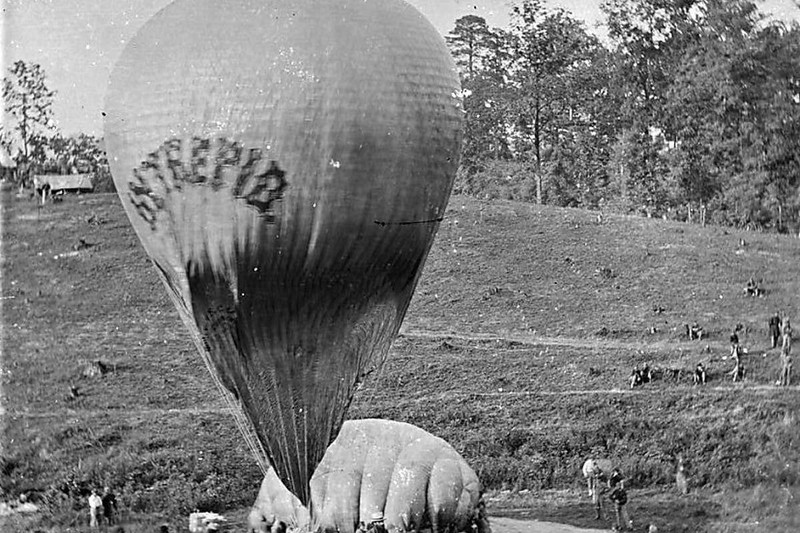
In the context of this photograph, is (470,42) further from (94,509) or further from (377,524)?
(377,524)

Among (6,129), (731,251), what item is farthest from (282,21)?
(731,251)

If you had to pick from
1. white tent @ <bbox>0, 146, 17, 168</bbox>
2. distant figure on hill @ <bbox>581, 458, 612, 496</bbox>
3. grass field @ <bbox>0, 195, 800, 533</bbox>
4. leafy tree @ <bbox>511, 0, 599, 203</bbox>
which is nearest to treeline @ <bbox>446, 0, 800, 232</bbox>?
leafy tree @ <bbox>511, 0, 599, 203</bbox>

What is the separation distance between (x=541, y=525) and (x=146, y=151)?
7.81 m

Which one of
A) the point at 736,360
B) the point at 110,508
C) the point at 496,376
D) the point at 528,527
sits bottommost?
the point at 110,508

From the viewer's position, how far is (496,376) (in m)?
16.4

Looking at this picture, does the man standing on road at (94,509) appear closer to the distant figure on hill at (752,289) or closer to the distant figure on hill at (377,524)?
the distant figure on hill at (377,524)

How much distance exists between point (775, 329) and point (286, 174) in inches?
541

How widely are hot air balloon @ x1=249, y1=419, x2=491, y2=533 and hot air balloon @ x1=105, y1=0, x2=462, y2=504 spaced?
3.91m

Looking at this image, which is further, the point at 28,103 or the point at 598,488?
the point at 28,103

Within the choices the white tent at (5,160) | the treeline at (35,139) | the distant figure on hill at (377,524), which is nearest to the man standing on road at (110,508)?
the distant figure on hill at (377,524)

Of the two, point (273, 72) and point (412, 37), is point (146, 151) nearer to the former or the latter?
point (273, 72)

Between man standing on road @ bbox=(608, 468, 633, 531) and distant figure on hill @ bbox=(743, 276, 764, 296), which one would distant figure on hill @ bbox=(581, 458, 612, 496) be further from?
distant figure on hill @ bbox=(743, 276, 764, 296)

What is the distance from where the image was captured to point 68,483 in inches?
560

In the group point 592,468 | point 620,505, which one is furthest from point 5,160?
point 620,505
